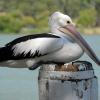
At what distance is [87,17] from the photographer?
34.3m

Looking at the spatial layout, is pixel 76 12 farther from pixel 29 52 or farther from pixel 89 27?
pixel 29 52

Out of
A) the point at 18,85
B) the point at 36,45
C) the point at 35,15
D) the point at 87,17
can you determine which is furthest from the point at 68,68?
the point at 35,15

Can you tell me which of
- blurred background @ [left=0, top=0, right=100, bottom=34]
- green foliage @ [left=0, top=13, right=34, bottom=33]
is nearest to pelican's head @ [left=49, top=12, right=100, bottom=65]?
blurred background @ [left=0, top=0, right=100, bottom=34]

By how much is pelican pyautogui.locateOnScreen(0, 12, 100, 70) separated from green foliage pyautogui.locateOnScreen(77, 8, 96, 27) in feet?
93.1

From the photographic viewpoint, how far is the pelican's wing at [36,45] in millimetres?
3395

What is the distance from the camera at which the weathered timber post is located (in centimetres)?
290

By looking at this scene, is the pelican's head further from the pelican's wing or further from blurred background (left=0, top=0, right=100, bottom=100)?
blurred background (left=0, top=0, right=100, bottom=100)

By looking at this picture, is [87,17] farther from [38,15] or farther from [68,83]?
[68,83]

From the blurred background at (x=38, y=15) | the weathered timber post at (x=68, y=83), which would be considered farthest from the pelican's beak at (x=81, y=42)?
the blurred background at (x=38, y=15)

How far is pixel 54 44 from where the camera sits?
337cm

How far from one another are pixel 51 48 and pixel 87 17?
3108 cm

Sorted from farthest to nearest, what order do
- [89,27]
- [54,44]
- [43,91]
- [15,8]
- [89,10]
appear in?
[15,8] → [89,10] → [89,27] → [54,44] → [43,91]

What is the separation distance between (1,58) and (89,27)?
29216 millimetres

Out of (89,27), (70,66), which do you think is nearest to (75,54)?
(70,66)
